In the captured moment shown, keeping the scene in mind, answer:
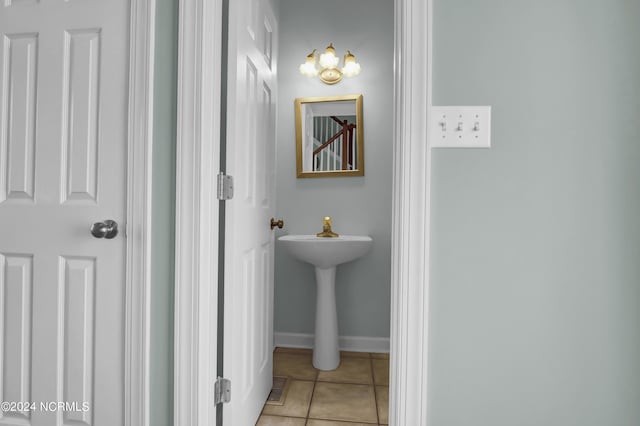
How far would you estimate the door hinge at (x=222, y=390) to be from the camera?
1.21 m

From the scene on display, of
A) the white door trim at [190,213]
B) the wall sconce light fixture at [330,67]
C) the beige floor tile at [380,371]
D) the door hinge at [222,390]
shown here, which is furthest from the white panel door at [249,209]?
the beige floor tile at [380,371]

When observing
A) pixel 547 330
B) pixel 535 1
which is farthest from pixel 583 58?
pixel 547 330

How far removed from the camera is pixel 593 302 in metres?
1.00

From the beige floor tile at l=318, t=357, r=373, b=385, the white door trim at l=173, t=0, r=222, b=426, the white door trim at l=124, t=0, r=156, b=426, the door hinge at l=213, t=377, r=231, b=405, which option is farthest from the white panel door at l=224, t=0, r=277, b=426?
the beige floor tile at l=318, t=357, r=373, b=385

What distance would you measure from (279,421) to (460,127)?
1413mm

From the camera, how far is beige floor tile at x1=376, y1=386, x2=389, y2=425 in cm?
163

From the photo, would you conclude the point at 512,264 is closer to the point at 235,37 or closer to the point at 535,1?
the point at 535,1

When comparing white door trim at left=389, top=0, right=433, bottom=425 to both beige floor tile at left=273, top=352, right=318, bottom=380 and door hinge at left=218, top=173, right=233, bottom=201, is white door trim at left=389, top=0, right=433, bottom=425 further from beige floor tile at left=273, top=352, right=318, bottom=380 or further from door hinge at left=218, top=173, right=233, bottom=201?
beige floor tile at left=273, top=352, right=318, bottom=380

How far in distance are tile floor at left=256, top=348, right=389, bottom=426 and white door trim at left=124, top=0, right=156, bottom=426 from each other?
2.27 feet

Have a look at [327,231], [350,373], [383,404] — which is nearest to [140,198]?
[327,231]

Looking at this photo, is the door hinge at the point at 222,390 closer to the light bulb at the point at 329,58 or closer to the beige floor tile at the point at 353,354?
the beige floor tile at the point at 353,354

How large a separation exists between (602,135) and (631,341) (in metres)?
0.58

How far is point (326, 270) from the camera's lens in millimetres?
2166

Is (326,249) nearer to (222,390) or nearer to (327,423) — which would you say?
(327,423)
